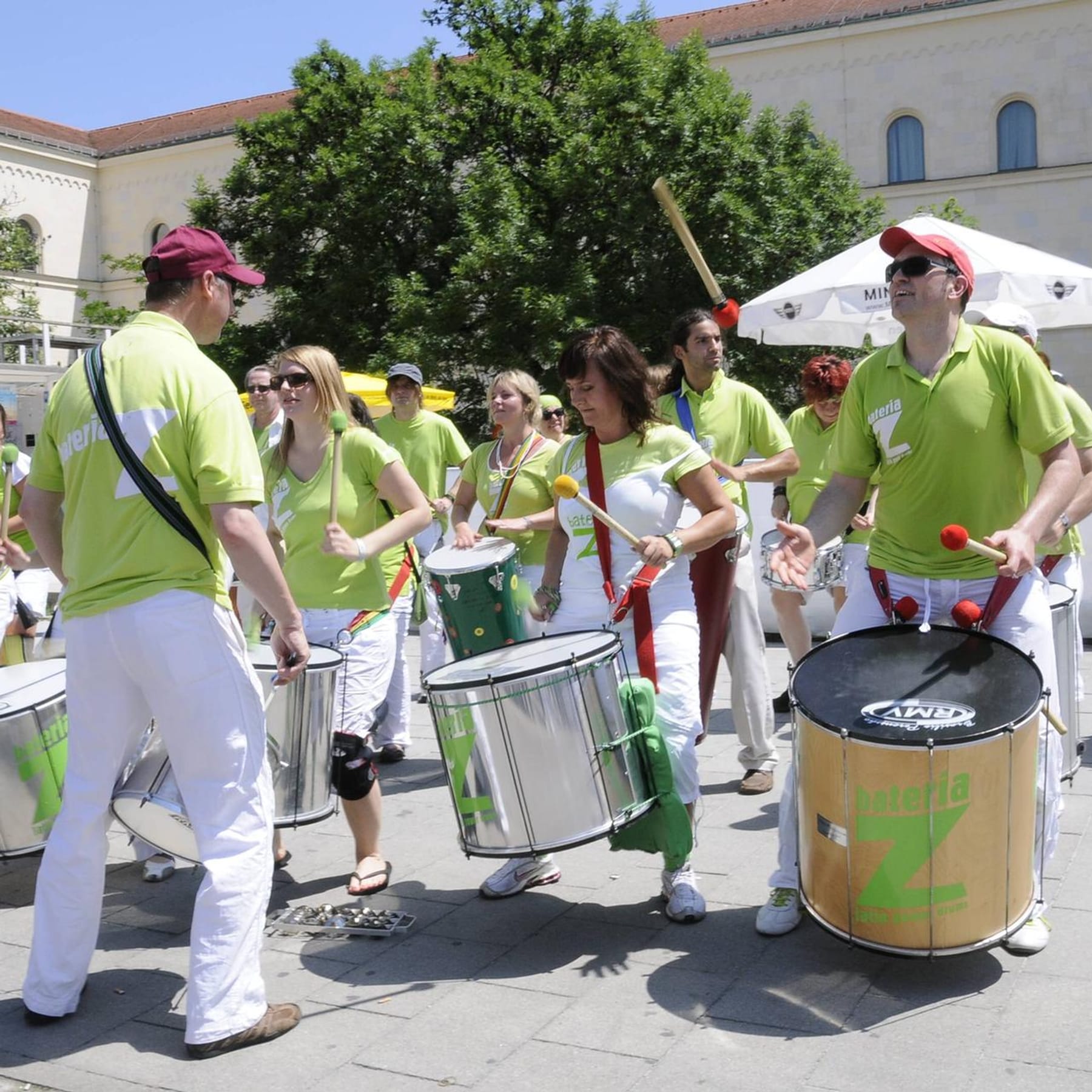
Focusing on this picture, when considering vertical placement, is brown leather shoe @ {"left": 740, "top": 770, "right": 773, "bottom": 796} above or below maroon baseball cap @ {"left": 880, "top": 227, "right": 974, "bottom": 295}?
below

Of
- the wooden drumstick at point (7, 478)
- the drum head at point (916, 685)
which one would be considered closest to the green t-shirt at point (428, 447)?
the wooden drumstick at point (7, 478)

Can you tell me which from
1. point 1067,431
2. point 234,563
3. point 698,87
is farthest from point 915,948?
point 698,87

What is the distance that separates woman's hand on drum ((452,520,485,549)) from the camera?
6.36m

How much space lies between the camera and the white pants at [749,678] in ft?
20.3

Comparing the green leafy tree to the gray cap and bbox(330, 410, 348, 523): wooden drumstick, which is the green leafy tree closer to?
the gray cap

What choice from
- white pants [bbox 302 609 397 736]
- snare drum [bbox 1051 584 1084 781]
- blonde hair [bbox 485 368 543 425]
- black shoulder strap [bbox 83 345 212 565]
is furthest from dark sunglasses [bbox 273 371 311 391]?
snare drum [bbox 1051 584 1084 781]

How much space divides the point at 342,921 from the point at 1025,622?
240 centimetres

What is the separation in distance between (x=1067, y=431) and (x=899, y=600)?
27.0 inches

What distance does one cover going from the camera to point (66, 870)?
380cm

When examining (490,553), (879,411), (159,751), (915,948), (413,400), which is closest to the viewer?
(915,948)

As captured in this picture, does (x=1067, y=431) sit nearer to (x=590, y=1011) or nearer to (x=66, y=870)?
(x=590, y=1011)

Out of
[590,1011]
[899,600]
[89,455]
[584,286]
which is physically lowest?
[590,1011]

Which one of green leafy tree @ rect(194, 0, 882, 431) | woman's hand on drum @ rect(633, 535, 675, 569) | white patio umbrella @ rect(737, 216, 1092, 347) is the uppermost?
green leafy tree @ rect(194, 0, 882, 431)

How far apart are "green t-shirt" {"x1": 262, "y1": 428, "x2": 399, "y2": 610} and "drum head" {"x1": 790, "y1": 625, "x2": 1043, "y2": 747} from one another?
185 centimetres
